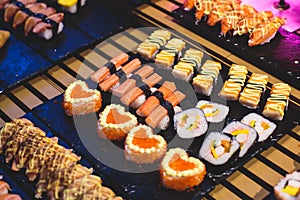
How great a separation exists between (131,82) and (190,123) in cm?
55

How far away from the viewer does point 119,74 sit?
3.88m

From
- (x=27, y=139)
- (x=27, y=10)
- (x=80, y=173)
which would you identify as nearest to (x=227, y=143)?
(x=80, y=173)

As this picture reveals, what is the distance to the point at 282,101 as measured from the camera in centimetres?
356

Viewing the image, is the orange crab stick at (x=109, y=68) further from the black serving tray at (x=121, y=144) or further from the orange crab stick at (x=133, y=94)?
the orange crab stick at (x=133, y=94)

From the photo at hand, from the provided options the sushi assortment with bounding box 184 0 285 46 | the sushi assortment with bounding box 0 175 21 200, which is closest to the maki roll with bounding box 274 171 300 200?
the sushi assortment with bounding box 184 0 285 46

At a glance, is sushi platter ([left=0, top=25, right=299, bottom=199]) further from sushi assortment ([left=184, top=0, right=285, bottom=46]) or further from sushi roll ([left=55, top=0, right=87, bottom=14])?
sushi roll ([left=55, top=0, right=87, bottom=14])

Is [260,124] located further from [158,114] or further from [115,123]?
[115,123]

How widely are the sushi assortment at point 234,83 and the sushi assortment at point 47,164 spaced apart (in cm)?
106

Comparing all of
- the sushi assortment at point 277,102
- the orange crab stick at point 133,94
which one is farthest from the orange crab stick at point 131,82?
the sushi assortment at point 277,102

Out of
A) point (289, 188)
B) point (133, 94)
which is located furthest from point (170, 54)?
point (289, 188)

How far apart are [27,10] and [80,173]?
1906 mm

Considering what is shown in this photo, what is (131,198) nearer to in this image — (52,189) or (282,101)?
(52,189)

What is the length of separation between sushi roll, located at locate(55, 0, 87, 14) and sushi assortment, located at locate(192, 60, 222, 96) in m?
1.34

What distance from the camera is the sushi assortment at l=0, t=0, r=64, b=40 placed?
172 inches
